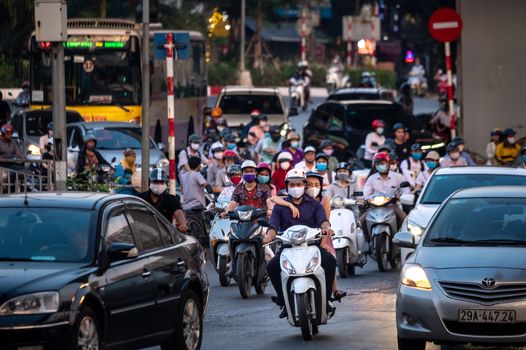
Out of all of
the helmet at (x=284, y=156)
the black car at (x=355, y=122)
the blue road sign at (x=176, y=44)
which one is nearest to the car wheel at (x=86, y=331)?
the helmet at (x=284, y=156)

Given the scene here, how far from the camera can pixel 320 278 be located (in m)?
14.0

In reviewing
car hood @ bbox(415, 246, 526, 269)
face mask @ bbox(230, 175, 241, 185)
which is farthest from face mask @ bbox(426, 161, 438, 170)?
car hood @ bbox(415, 246, 526, 269)

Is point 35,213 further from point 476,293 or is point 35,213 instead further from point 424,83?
point 424,83

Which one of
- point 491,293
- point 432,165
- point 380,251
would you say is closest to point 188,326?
point 491,293

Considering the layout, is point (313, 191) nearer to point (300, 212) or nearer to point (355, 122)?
→ point (300, 212)

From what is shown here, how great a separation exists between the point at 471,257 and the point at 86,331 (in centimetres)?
333

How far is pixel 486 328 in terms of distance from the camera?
11789 millimetres

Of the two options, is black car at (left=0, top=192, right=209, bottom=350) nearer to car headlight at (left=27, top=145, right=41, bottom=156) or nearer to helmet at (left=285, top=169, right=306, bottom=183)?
helmet at (left=285, top=169, right=306, bottom=183)

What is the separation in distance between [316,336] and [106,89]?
21.5 metres

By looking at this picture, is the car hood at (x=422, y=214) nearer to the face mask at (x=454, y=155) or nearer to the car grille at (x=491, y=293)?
the face mask at (x=454, y=155)

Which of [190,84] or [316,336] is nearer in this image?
[316,336]

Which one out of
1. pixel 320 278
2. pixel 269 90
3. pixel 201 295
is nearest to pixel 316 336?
pixel 320 278

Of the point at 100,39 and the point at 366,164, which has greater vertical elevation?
the point at 100,39

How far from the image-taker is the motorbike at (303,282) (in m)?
13.8
